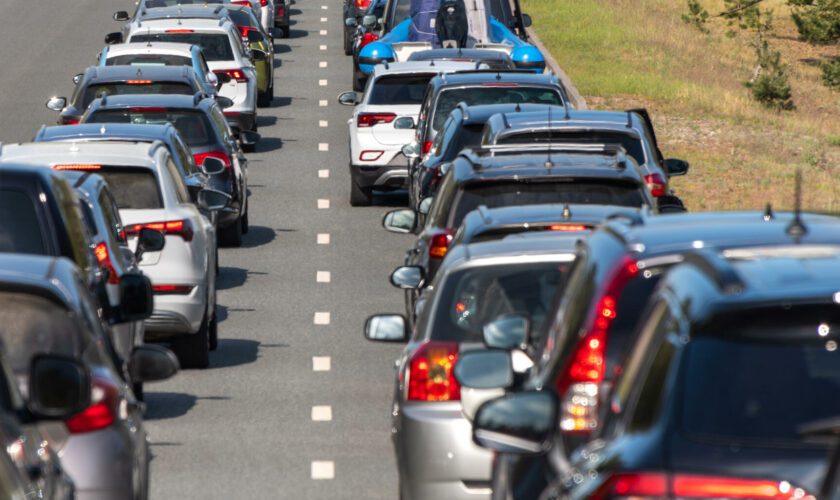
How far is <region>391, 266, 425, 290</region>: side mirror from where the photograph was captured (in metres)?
12.2

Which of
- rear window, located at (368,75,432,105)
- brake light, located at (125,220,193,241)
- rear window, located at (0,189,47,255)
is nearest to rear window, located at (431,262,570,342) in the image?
rear window, located at (0,189,47,255)

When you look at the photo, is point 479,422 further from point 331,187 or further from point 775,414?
point 331,187

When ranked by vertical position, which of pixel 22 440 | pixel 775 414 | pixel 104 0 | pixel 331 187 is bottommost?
pixel 104 0

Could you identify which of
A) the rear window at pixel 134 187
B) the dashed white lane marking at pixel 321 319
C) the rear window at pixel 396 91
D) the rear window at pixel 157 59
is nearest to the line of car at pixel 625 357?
the rear window at pixel 134 187

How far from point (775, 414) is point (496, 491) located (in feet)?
7.25

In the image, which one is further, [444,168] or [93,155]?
[444,168]

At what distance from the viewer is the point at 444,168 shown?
57.2ft

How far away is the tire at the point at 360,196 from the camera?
83.9 ft

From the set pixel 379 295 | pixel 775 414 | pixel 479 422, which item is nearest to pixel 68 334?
pixel 479 422

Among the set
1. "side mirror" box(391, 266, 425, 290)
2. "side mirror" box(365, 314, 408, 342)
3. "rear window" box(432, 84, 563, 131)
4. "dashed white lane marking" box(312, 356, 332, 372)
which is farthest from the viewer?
"rear window" box(432, 84, 563, 131)

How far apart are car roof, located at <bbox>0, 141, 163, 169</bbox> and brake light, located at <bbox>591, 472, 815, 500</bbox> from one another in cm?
1129

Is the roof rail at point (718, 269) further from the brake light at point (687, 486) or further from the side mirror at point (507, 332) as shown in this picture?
the side mirror at point (507, 332)

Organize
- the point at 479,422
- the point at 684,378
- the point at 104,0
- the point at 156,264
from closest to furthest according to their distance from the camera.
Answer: the point at 684,378, the point at 479,422, the point at 156,264, the point at 104,0

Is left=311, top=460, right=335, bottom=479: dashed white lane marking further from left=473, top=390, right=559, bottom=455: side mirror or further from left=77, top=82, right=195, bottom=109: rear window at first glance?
left=77, top=82, right=195, bottom=109: rear window
